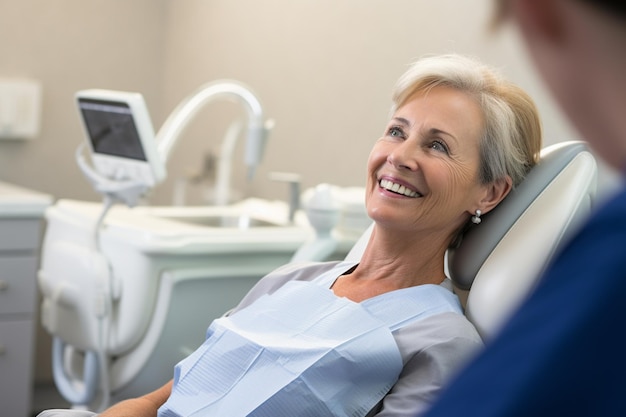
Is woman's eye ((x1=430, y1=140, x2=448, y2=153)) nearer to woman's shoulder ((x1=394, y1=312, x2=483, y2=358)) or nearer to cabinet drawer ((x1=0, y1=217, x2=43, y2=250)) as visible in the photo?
woman's shoulder ((x1=394, y1=312, x2=483, y2=358))

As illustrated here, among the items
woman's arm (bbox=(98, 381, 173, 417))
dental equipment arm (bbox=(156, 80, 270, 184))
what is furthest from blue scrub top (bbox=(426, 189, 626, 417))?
dental equipment arm (bbox=(156, 80, 270, 184))

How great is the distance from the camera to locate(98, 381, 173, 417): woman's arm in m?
1.56

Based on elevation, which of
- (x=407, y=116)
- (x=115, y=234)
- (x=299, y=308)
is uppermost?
(x=407, y=116)

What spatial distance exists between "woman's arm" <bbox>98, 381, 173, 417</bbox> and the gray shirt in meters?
0.41

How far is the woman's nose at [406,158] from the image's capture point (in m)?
1.52

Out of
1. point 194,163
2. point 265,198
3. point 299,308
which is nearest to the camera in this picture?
point 299,308

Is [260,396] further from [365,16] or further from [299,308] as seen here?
[365,16]

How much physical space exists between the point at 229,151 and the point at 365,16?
54 centimetres

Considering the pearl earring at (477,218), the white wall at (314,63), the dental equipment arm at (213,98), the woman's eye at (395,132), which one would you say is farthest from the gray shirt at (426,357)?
the dental equipment arm at (213,98)

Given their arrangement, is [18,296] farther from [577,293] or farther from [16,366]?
[577,293]

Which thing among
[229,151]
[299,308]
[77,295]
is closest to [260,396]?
[299,308]

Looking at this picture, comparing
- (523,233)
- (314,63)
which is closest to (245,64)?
(314,63)

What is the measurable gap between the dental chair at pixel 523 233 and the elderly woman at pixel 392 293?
0.03 metres

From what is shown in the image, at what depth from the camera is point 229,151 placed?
272 cm
